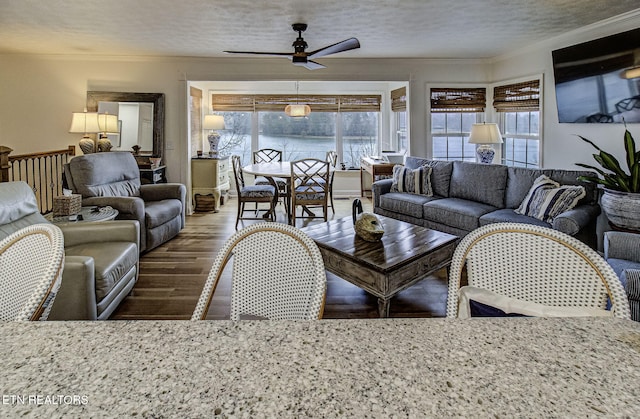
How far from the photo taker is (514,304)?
3.29ft

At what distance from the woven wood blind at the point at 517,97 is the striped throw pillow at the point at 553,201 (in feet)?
6.72

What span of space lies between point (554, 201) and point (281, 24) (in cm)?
327

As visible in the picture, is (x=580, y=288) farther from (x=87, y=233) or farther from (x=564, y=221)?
(x=87, y=233)

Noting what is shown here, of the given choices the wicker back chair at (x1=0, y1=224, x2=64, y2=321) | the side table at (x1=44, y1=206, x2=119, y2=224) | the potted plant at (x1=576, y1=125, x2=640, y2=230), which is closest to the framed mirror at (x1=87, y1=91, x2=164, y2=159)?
the side table at (x1=44, y1=206, x2=119, y2=224)

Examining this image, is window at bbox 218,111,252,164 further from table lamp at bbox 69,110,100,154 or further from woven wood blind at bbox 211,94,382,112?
table lamp at bbox 69,110,100,154

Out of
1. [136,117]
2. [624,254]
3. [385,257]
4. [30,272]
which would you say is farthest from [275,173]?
[30,272]

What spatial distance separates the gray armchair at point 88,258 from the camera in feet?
7.87

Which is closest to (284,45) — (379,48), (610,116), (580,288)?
(379,48)

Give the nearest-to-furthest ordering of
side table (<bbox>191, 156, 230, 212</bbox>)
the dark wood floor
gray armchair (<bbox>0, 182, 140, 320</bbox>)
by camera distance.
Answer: gray armchair (<bbox>0, 182, 140, 320</bbox>)
the dark wood floor
side table (<bbox>191, 156, 230, 212</bbox>)

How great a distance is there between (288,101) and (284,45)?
2915 millimetres

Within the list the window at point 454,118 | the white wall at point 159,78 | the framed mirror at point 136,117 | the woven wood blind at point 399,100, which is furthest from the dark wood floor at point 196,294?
the woven wood blind at point 399,100

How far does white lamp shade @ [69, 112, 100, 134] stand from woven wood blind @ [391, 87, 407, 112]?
4744 millimetres

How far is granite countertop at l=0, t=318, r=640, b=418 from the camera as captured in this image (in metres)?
0.61

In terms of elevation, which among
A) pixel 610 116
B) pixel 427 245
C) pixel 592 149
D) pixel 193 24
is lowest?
pixel 427 245
